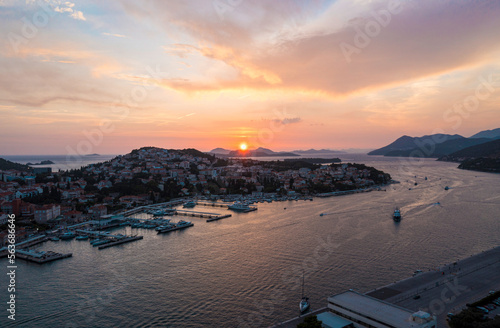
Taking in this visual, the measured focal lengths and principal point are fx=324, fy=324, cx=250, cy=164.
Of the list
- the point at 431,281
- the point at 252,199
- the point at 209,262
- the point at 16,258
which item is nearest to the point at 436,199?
the point at 252,199

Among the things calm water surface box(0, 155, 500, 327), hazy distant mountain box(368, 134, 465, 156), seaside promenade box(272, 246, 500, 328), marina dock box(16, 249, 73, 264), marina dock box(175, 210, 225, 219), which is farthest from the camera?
hazy distant mountain box(368, 134, 465, 156)

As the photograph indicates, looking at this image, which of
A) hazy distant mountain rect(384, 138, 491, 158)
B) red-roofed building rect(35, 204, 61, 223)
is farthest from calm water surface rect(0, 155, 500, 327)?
hazy distant mountain rect(384, 138, 491, 158)

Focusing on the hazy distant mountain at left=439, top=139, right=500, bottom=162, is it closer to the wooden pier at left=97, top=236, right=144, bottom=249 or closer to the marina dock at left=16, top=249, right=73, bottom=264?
the wooden pier at left=97, top=236, right=144, bottom=249

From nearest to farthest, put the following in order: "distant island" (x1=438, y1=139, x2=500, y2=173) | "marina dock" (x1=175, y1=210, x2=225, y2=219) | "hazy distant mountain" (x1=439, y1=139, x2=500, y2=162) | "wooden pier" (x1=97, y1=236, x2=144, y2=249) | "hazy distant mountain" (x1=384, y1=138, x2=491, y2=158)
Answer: "wooden pier" (x1=97, y1=236, x2=144, y2=249), "marina dock" (x1=175, y1=210, x2=225, y2=219), "distant island" (x1=438, y1=139, x2=500, y2=173), "hazy distant mountain" (x1=439, y1=139, x2=500, y2=162), "hazy distant mountain" (x1=384, y1=138, x2=491, y2=158)

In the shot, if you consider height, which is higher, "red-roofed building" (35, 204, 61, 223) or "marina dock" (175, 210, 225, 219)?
"red-roofed building" (35, 204, 61, 223)

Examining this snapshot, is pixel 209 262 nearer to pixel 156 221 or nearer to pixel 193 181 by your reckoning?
pixel 156 221

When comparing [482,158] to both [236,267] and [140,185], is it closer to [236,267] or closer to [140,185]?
Result: [140,185]

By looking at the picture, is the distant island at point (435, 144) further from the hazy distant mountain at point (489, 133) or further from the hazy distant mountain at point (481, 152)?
the hazy distant mountain at point (481, 152)

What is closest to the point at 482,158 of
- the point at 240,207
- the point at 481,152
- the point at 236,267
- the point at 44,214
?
the point at 481,152
